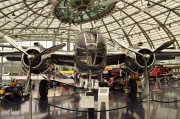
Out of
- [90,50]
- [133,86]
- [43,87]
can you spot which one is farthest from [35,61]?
[133,86]

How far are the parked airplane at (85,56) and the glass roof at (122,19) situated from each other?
10.7m

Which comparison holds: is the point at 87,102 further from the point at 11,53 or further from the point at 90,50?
the point at 11,53

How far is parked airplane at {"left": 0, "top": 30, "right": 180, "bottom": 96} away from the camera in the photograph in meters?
7.70

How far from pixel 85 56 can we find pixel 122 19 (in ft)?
84.6

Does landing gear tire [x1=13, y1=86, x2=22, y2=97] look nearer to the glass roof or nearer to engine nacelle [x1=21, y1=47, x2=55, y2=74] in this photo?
engine nacelle [x1=21, y1=47, x2=55, y2=74]

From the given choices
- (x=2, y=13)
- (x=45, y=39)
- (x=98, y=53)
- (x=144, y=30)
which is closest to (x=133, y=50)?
(x=98, y=53)

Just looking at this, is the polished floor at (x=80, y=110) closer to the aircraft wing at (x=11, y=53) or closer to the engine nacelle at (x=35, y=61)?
the engine nacelle at (x=35, y=61)

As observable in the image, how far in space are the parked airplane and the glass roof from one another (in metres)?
10.7

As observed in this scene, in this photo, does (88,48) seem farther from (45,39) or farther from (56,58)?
(45,39)

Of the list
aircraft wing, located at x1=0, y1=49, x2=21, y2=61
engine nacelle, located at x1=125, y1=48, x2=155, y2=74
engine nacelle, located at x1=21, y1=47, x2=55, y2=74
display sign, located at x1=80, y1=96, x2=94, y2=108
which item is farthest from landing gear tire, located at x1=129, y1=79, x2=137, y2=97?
aircraft wing, located at x1=0, y1=49, x2=21, y2=61

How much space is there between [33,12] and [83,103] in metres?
24.6

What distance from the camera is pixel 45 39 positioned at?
45.5 m

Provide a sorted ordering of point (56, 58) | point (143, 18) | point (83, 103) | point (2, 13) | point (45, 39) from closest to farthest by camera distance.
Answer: point (83, 103)
point (56, 58)
point (2, 13)
point (143, 18)
point (45, 39)

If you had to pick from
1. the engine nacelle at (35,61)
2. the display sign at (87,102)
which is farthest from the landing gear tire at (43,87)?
the display sign at (87,102)
